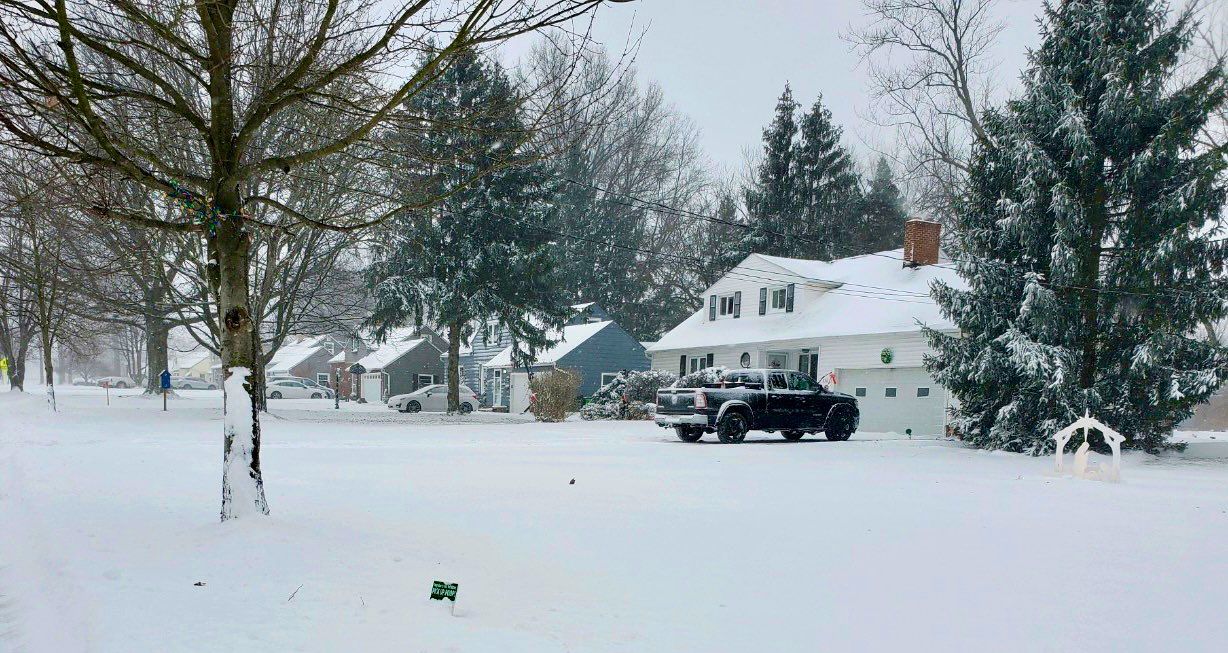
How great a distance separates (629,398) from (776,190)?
23.3 meters

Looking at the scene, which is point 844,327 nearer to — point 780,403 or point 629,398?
point 629,398

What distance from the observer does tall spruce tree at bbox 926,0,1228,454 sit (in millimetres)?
17656

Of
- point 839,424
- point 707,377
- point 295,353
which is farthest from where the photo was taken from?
point 295,353

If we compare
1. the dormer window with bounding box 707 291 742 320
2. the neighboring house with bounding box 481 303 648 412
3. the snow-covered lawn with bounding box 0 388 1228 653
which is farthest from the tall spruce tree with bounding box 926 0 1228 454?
the neighboring house with bounding box 481 303 648 412

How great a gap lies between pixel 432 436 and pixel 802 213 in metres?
34.9

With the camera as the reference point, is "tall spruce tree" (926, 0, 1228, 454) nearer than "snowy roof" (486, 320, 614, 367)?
Yes

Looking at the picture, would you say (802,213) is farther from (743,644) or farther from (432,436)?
(743,644)

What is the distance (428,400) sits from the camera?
3897cm

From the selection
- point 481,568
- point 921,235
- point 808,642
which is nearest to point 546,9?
point 481,568

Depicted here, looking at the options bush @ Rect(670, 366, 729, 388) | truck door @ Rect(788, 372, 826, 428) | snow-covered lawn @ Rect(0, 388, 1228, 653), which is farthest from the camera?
bush @ Rect(670, 366, 729, 388)

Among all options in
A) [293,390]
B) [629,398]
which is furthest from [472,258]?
[293,390]

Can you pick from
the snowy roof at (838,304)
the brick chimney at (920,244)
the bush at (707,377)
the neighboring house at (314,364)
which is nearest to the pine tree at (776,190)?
the snowy roof at (838,304)

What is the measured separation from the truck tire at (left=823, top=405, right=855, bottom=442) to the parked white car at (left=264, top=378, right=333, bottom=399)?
139ft

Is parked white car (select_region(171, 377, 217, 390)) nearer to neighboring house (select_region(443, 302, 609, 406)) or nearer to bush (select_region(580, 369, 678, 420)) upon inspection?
neighboring house (select_region(443, 302, 609, 406))
